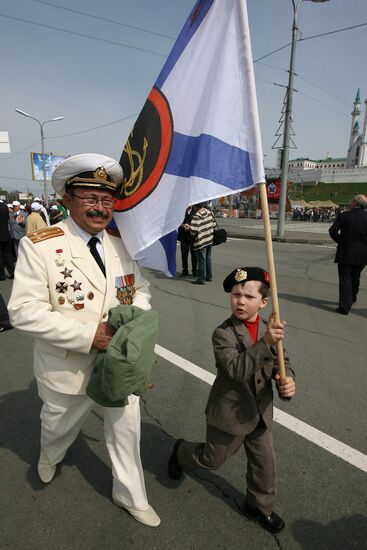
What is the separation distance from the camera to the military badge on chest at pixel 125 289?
2.01 meters

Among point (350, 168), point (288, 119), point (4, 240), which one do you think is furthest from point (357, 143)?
point (4, 240)

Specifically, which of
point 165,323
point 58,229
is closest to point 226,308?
point 165,323

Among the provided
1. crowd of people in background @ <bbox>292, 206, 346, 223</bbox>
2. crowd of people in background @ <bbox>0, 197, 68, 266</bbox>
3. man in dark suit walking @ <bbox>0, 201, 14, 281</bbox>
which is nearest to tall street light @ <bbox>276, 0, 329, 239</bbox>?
crowd of people in background @ <bbox>0, 197, 68, 266</bbox>

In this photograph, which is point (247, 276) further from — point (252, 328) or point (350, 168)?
point (350, 168)

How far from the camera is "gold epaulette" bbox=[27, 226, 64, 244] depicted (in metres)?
1.86

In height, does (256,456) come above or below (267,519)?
above

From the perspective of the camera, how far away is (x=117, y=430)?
1.95m

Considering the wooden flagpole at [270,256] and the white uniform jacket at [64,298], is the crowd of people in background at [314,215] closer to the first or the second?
the wooden flagpole at [270,256]

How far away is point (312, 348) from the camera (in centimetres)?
446

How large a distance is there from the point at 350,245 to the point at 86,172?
5073 mm

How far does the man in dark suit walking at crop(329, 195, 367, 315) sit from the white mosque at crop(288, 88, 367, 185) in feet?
309

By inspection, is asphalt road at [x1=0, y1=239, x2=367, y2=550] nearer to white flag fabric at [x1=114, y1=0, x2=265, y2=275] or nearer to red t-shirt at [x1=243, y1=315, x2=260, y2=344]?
red t-shirt at [x1=243, y1=315, x2=260, y2=344]

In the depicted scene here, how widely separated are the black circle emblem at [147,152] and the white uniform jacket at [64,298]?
0.31 meters

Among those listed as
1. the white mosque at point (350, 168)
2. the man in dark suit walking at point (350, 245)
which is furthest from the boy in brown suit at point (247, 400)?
the white mosque at point (350, 168)
